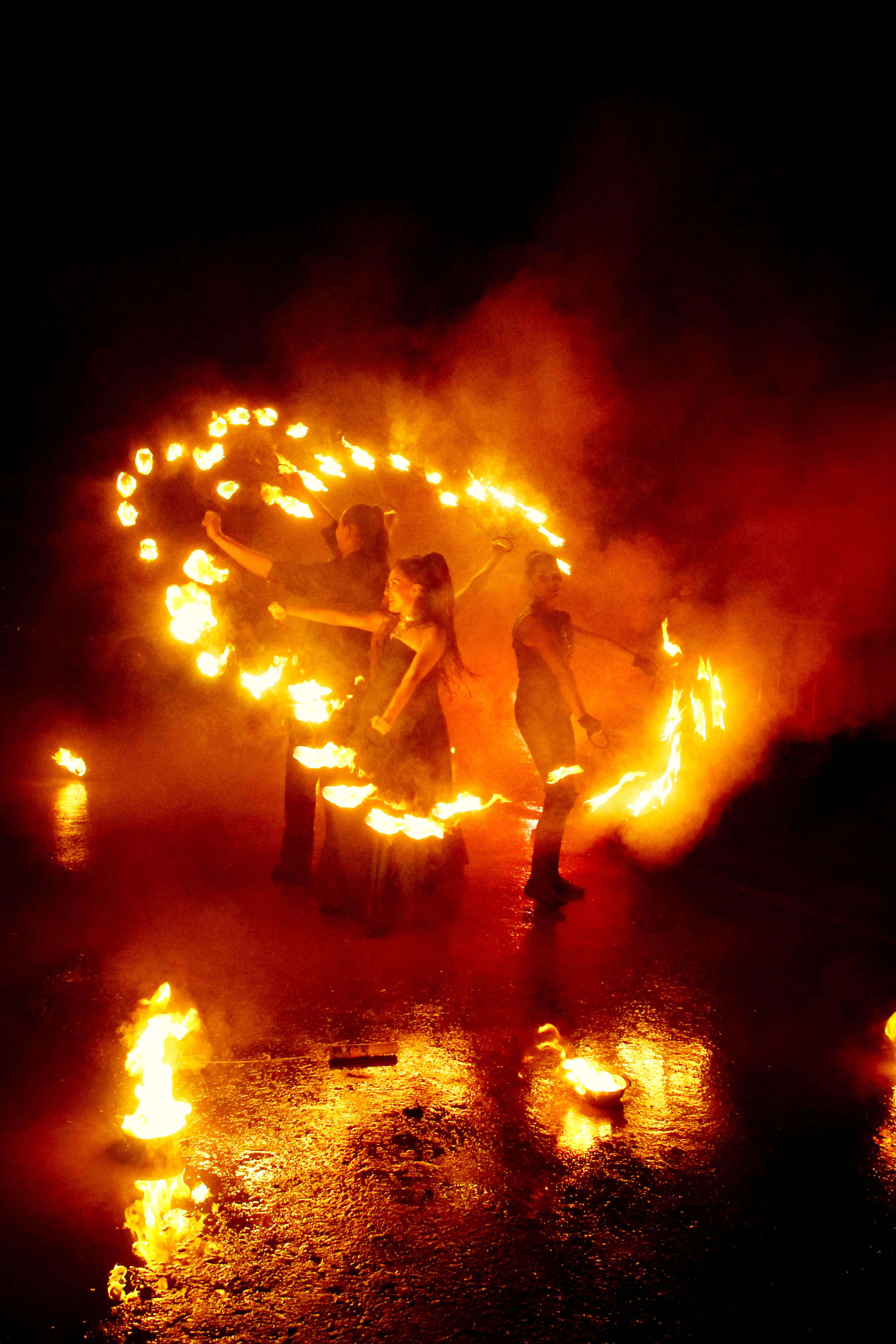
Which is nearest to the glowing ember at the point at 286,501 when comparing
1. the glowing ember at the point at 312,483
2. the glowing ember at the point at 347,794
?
the glowing ember at the point at 312,483

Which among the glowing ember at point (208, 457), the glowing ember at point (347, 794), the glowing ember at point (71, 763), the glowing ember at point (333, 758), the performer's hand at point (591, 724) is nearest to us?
the glowing ember at point (347, 794)

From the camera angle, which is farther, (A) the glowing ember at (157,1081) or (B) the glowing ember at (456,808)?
(B) the glowing ember at (456,808)

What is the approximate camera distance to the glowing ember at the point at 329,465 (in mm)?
7484

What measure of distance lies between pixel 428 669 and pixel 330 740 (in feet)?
2.42

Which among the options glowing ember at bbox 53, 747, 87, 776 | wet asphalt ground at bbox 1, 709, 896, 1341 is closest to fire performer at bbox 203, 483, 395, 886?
wet asphalt ground at bbox 1, 709, 896, 1341

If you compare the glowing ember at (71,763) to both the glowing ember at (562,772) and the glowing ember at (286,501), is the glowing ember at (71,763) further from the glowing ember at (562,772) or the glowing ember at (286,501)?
the glowing ember at (562,772)

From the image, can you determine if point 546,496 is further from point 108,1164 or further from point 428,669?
point 108,1164

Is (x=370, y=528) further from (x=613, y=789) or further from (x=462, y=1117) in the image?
(x=462, y=1117)

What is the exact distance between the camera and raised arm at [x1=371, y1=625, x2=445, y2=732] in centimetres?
526

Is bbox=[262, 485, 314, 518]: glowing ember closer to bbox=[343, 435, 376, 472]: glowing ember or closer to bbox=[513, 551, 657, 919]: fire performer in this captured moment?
bbox=[343, 435, 376, 472]: glowing ember

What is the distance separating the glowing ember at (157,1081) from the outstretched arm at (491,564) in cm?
349

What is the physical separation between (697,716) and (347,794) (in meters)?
2.35

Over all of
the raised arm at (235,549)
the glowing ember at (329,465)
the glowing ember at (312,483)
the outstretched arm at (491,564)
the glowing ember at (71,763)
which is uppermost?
the glowing ember at (329,465)

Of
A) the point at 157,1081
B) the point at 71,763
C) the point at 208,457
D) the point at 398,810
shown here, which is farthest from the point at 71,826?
the point at 157,1081
